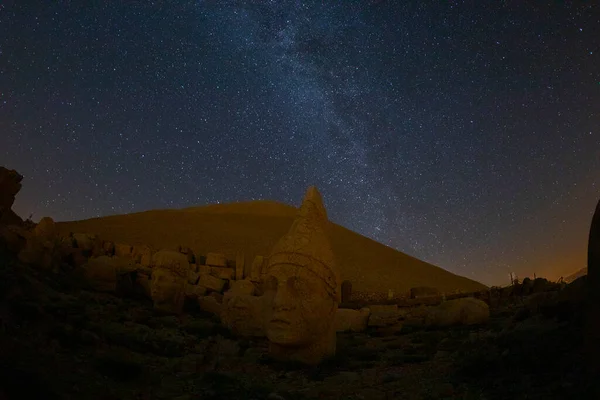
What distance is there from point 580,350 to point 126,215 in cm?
4669

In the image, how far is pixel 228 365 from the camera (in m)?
8.95

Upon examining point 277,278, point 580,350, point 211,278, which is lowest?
point 580,350

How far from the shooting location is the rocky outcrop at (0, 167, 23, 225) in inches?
752

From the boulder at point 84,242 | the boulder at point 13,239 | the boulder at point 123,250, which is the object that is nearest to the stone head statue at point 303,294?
the boulder at point 13,239

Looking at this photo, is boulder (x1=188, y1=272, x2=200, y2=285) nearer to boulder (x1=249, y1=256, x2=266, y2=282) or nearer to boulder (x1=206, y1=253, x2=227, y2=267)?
boulder (x1=249, y1=256, x2=266, y2=282)

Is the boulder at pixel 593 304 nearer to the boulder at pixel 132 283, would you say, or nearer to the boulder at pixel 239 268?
the boulder at pixel 132 283

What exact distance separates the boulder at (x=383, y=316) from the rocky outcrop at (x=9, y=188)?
13.8m

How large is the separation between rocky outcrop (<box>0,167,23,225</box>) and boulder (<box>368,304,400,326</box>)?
1382 cm

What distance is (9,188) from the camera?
765 inches

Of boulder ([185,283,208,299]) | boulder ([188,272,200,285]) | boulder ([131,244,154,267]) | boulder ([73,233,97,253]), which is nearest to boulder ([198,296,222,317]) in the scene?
boulder ([185,283,208,299])

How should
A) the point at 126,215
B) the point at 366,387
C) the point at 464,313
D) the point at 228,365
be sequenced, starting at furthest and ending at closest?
the point at 126,215 → the point at 464,313 → the point at 228,365 → the point at 366,387

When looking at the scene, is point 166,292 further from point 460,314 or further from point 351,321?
point 460,314

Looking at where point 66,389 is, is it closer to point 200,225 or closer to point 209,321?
point 209,321

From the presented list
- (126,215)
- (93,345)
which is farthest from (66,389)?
(126,215)
